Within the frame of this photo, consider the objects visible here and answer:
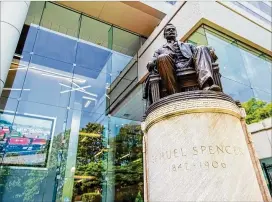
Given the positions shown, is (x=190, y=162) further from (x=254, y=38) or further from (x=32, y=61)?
(x=254, y=38)

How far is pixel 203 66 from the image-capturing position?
333cm

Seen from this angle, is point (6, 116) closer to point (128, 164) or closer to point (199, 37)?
point (128, 164)

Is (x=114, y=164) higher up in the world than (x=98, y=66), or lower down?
lower down

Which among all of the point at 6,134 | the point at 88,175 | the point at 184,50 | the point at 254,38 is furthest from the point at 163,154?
the point at 254,38

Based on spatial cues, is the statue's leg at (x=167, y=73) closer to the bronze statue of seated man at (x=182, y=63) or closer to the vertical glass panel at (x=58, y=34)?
the bronze statue of seated man at (x=182, y=63)

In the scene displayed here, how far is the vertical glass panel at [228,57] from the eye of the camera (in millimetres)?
9367

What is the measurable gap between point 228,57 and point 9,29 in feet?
28.8

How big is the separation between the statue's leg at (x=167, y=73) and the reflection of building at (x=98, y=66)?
582cm

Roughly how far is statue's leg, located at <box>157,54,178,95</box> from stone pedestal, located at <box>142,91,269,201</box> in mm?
505

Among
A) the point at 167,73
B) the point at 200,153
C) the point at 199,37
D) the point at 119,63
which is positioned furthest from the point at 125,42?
the point at 200,153

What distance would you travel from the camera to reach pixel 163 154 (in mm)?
2711

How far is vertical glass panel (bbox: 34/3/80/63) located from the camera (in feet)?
32.4

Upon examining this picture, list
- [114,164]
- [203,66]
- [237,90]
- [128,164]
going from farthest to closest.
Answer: [128,164]
[237,90]
[114,164]
[203,66]

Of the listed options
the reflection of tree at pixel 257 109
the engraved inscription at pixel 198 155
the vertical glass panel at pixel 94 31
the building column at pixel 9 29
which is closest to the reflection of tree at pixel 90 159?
the building column at pixel 9 29
